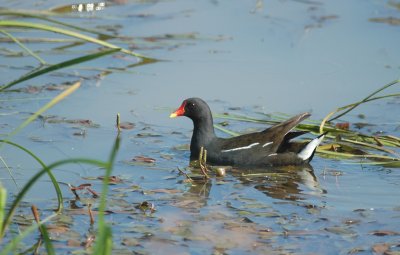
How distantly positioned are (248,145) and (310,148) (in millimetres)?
547

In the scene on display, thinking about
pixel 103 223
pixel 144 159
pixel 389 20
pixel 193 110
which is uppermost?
pixel 103 223

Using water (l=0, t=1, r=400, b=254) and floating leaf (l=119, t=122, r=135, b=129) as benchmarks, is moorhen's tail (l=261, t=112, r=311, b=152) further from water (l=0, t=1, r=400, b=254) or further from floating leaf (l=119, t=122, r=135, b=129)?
floating leaf (l=119, t=122, r=135, b=129)

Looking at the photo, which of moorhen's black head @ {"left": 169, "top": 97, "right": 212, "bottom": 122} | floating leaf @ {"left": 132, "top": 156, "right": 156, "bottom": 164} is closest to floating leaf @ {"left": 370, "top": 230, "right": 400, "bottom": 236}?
floating leaf @ {"left": 132, "top": 156, "right": 156, "bottom": 164}

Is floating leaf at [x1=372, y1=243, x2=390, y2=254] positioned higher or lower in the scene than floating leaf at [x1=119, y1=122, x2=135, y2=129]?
higher

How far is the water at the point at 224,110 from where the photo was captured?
19.5 ft

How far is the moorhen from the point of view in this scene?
26.8ft

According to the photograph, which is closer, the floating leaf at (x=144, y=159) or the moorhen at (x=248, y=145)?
the floating leaf at (x=144, y=159)

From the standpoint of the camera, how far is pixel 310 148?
7953 millimetres

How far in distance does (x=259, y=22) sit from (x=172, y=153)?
4.50m

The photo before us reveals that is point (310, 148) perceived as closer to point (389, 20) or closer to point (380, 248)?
point (380, 248)

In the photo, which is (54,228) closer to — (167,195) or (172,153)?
(167,195)

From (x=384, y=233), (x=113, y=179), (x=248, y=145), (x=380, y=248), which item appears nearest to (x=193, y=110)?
(x=248, y=145)

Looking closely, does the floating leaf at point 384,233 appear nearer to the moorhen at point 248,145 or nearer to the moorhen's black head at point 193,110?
the moorhen at point 248,145

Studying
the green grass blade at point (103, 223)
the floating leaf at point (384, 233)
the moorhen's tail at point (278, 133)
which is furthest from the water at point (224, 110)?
the green grass blade at point (103, 223)
